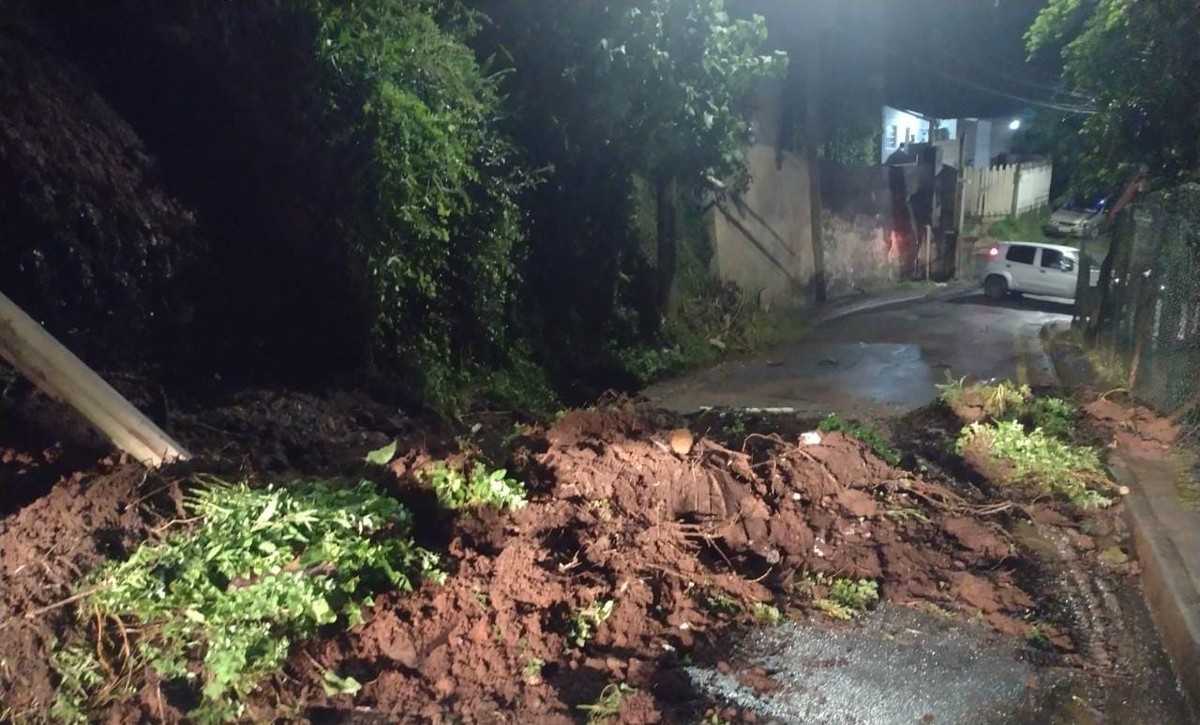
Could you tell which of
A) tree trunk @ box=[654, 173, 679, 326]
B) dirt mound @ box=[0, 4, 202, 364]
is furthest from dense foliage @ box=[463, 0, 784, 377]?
dirt mound @ box=[0, 4, 202, 364]

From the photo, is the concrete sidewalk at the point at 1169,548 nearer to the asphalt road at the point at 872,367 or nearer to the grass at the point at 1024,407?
the grass at the point at 1024,407

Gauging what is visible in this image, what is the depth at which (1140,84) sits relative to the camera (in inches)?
512

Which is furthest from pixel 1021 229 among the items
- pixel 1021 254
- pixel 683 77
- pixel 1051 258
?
pixel 683 77

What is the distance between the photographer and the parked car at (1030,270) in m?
23.5

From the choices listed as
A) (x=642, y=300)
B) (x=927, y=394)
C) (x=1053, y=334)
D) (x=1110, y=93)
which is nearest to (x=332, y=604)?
(x=927, y=394)

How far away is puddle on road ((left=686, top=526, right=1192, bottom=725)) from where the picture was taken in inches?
154

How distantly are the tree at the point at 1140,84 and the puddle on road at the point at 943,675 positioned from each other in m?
10.2

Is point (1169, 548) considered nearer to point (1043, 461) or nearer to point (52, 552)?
point (1043, 461)

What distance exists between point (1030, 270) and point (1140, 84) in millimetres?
11749

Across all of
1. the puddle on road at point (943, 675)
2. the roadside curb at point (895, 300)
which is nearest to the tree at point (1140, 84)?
the roadside curb at point (895, 300)

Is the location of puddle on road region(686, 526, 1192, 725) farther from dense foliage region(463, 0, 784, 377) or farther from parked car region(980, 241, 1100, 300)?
parked car region(980, 241, 1100, 300)

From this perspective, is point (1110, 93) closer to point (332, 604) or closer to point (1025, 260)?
point (1025, 260)

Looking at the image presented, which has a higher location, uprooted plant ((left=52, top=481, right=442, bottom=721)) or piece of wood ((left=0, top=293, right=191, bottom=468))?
piece of wood ((left=0, top=293, right=191, bottom=468))

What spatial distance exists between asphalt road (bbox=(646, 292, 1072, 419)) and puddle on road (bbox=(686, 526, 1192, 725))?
5.43 meters
